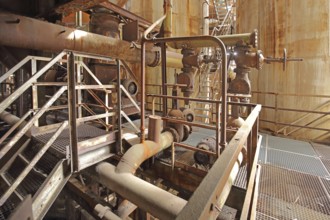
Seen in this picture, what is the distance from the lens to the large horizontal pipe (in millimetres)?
2953

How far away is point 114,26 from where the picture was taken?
5.55 meters

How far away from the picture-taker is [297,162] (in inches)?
145

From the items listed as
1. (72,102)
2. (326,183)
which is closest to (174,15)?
(72,102)

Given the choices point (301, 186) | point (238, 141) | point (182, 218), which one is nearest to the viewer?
point (182, 218)

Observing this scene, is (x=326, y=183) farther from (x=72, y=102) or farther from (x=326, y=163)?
(x=72, y=102)

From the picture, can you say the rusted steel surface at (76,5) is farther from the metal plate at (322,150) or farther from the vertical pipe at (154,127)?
the metal plate at (322,150)

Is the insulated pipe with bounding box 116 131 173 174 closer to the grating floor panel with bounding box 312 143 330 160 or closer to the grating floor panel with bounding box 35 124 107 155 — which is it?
the grating floor panel with bounding box 35 124 107 155

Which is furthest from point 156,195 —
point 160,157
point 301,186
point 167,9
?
point 167,9

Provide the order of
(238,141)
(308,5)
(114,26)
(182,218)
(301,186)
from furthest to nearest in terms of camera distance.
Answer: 1. (114,26)
2. (308,5)
3. (301,186)
4. (238,141)
5. (182,218)

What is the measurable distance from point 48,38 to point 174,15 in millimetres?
6376

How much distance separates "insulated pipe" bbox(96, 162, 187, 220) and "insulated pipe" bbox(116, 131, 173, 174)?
101 mm

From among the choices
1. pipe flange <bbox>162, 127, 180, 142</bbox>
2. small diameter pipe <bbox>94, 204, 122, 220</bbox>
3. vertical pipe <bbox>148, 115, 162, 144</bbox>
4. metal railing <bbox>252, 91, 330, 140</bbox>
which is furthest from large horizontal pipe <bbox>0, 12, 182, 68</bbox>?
metal railing <bbox>252, 91, 330, 140</bbox>

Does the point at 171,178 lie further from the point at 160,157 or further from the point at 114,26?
the point at 114,26

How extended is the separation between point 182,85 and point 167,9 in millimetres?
1600
